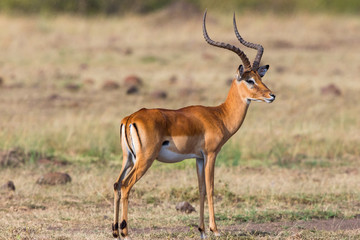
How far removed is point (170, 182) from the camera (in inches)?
361

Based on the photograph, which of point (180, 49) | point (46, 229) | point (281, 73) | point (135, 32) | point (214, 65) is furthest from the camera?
point (135, 32)

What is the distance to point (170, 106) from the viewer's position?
14555 millimetres

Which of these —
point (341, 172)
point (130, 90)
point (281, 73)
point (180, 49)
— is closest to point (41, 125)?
point (130, 90)

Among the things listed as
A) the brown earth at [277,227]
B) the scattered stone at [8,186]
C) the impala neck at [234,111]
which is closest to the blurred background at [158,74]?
the scattered stone at [8,186]

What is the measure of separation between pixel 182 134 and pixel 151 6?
2877cm

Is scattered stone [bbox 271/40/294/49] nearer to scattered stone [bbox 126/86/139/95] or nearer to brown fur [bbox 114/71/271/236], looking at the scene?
scattered stone [bbox 126/86/139/95]

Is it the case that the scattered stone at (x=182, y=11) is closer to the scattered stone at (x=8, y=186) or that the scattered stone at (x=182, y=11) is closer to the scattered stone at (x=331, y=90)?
the scattered stone at (x=331, y=90)

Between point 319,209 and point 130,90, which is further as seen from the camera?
point 130,90

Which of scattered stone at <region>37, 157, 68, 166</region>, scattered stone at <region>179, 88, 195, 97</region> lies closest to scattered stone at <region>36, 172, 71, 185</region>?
scattered stone at <region>37, 157, 68, 166</region>

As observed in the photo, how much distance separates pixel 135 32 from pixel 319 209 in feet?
57.5

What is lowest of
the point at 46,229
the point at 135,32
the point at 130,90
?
the point at 46,229

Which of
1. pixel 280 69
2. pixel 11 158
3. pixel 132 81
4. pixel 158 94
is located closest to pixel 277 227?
pixel 11 158

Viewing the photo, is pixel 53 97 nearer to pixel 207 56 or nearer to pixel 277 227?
pixel 207 56

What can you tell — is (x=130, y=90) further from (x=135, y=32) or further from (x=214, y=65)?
(x=135, y=32)
